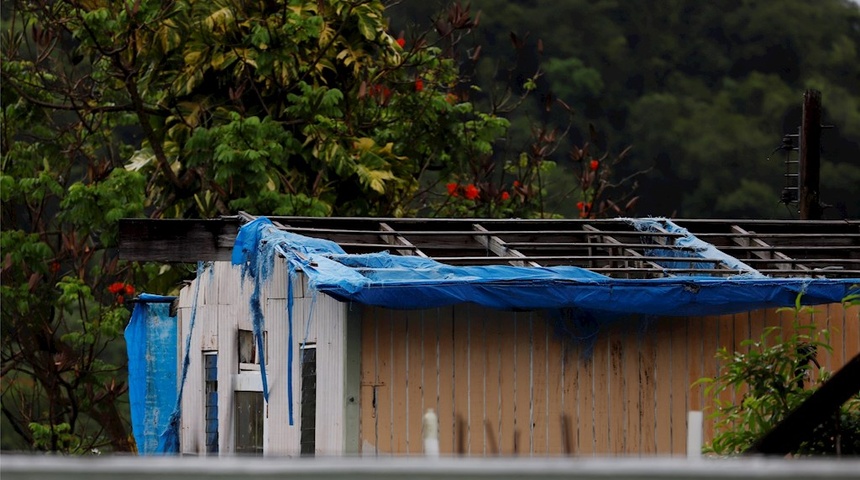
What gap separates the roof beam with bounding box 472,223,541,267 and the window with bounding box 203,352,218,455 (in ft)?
9.56

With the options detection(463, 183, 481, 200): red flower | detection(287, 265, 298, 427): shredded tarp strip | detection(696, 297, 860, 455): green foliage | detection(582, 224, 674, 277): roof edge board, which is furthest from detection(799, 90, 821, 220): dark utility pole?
detection(696, 297, 860, 455): green foliage

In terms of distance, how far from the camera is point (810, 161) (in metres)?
17.9

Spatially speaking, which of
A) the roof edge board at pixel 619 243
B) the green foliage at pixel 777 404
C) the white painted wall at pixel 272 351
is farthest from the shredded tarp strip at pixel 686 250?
the green foliage at pixel 777 404

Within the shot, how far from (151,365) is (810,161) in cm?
876

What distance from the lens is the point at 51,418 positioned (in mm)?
16453

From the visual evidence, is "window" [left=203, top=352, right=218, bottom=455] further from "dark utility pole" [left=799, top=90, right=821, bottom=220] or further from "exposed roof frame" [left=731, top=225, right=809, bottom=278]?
"dark utility pole" [left=799, top=90, right=821, bottom=220]

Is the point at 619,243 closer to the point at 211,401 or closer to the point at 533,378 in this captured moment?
the point at 533,378

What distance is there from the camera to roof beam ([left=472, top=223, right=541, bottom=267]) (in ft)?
33.8

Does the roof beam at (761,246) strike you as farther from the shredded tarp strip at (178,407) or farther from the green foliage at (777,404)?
the shredded tarp strip at (178,407)

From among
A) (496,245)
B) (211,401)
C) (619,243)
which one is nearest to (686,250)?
(619,243)

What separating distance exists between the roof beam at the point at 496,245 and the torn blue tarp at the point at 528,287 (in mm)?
784

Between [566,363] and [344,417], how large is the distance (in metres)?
1.58

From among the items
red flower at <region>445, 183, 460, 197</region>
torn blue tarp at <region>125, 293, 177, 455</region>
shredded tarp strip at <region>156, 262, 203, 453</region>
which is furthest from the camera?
red flower at <region>445, 183, 460, 197</region>

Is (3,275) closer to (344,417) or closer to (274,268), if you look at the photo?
(274,268)
